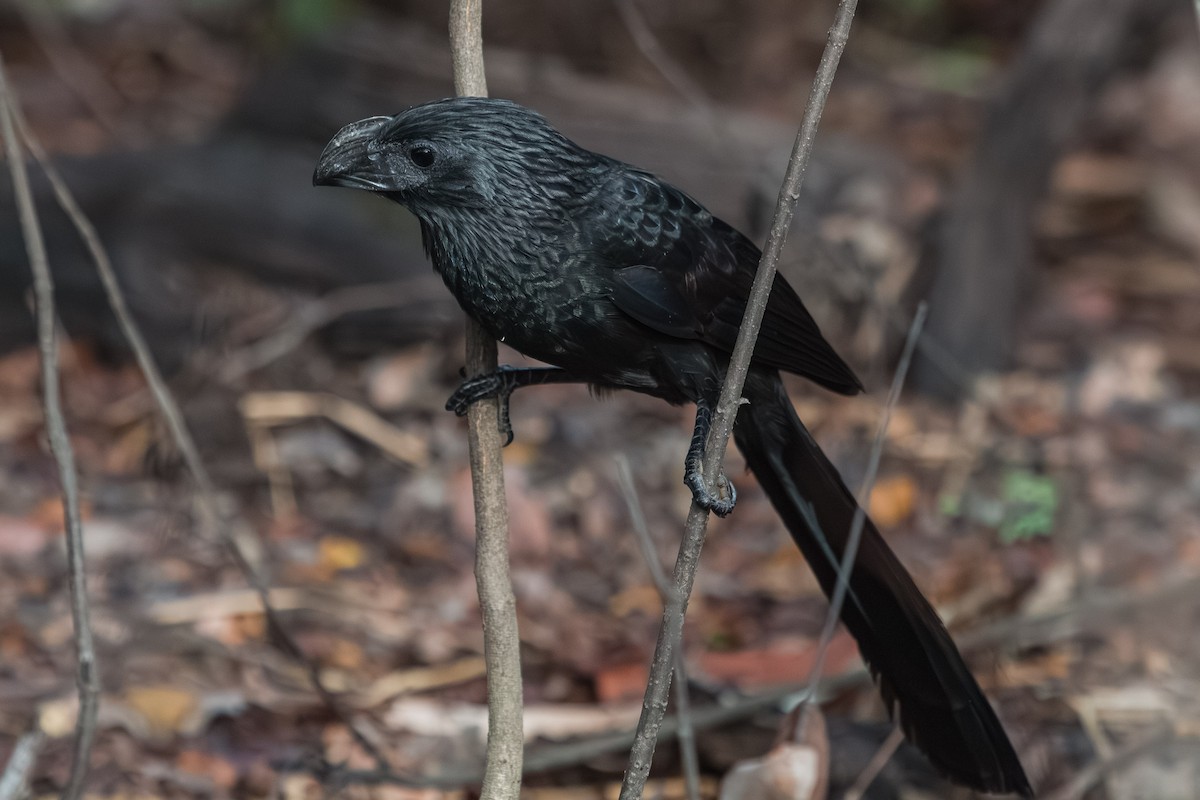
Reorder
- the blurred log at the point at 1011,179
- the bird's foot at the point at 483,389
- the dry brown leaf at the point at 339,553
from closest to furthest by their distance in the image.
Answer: the bird's foot at the point at 483,389 < the dry brown leaf at the point at 339,553 < the blurred log at the point at 1011,179

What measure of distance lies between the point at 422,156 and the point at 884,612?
119 centimetres

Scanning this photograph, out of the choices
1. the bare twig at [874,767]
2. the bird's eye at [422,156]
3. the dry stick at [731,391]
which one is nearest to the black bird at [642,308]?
the bird's eye at [422,156]

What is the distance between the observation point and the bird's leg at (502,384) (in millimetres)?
2410

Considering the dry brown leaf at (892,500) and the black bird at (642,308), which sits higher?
the dry brown leaf at (892,500)

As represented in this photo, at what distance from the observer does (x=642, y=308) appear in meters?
2.43

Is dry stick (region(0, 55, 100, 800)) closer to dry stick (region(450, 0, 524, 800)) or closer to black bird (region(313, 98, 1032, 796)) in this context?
black bird (region(313, 98, 1032, 796))

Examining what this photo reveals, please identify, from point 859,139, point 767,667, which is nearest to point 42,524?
point 767,667

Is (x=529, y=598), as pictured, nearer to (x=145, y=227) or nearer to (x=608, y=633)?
(x=608, y=633)

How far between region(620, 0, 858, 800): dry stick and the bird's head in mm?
616

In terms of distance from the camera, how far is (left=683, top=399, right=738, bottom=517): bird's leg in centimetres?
203

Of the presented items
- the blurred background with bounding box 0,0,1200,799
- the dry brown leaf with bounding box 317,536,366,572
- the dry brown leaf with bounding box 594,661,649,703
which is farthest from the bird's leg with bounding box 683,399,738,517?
the dry brown leaf with bounding box 317,536,366,572

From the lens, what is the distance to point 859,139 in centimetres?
674

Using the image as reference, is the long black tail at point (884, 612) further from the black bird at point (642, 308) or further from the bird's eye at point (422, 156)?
the bird's eye at point (422, 156)

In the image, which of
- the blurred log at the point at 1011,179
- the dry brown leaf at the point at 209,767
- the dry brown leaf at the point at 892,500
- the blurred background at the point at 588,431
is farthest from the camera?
the blurred log at the point at 1011,179
